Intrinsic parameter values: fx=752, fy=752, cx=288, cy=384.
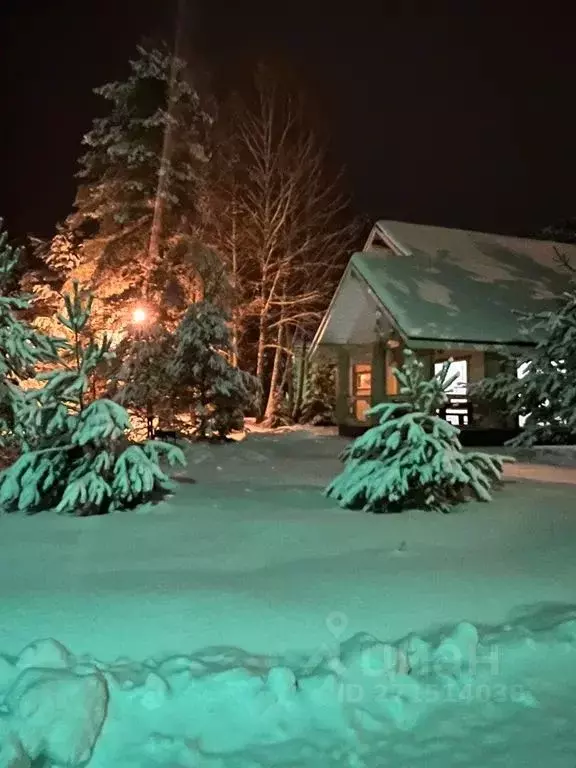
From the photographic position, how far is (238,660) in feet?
14.7

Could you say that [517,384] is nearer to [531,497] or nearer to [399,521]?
[531,497]

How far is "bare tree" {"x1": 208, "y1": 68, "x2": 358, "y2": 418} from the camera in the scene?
30141 millimetres

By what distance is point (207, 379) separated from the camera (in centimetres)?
2066

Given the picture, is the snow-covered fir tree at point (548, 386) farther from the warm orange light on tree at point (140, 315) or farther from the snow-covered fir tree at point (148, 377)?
the warm orange light on tree at point (140, 315)

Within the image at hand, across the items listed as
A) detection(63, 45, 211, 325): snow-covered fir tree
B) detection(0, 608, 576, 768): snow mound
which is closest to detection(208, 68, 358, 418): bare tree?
detection(63, 45, 211, 325): snow-covered fir tree

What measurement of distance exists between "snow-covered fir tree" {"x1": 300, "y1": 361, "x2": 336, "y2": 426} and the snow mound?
2623 cm

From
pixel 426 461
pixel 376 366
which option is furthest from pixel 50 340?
pixel 376 366

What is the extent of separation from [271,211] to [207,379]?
12488 mm

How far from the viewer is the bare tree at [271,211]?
98.9 ft

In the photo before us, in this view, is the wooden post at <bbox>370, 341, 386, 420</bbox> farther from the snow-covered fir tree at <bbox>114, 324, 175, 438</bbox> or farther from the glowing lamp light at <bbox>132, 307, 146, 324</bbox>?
the glowing lamp light at <bbox>132, 307, 146, 324</bbox>

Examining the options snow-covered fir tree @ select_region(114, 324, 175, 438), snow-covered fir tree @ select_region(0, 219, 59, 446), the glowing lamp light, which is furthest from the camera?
the glowing lamp light

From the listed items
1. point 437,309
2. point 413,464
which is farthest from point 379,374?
point 413,464

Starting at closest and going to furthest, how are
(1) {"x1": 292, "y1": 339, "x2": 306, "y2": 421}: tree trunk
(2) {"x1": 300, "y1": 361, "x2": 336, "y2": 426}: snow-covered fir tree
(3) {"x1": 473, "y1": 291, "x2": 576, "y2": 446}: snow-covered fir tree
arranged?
(3) {"x1": 473, "y1": 291, "x2": 576, "y2": 446}: snow-covered fir tree, (2) {"x1": 300, "y1": 361, "x2": 336, "y2": 426}: snow-covered fir tree, (1) {"x1": 292, "y1": 339, "x2": 306, "y2": 421}: tree trunk

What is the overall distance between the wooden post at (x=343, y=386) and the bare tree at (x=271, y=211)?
484 centimetres
